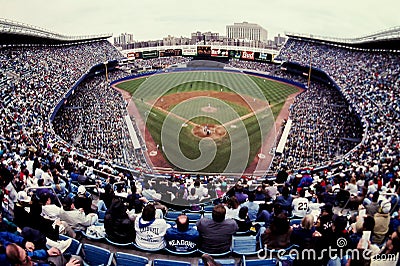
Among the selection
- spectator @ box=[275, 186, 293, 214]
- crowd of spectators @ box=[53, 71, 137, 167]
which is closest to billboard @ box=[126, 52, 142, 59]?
crowd of spectators @ box=[53, 71, 137, 167]

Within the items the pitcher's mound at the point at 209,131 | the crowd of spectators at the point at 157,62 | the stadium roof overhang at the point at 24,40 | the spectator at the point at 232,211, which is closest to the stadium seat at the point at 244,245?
the spectator at the point at 232,211

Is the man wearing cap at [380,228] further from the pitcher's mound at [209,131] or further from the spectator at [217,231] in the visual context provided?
the pitcher's mound at [209,131]

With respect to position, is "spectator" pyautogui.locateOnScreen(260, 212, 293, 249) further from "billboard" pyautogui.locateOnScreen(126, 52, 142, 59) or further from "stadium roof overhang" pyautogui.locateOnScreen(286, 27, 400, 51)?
"billboard" pyautogui.locateOnScreen(126, 52, 142, 59)

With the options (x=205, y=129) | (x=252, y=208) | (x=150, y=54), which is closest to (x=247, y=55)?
(x=150, y=54)

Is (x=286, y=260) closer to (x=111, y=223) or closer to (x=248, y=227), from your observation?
(x=248, y=227)

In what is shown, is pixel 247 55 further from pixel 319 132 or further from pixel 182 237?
pixel 182 237

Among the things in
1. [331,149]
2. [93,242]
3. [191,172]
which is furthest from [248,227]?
[331,149]
